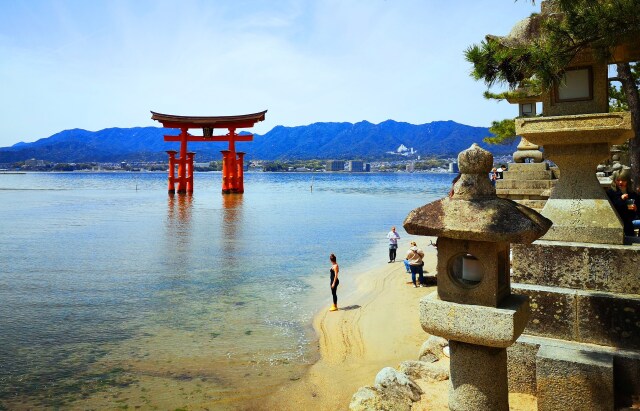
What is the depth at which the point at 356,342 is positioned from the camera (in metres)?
8.72

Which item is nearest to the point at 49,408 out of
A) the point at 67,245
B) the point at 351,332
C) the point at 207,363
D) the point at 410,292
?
the point at 207,363

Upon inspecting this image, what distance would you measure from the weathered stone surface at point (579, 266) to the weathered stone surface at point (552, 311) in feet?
0.39

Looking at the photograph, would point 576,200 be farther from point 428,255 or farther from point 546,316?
point 428,255

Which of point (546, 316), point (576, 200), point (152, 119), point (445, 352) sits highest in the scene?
point (152, 119)

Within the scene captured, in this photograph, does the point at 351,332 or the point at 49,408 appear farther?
the point at 351,332

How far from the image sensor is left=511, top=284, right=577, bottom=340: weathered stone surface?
12.5 feet

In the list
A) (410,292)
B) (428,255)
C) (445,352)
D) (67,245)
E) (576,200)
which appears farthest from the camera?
(67,245)

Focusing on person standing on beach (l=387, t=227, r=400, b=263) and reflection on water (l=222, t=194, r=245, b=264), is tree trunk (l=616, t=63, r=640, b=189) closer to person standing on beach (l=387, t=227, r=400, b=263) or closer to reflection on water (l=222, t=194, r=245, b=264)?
person standing on beach (l=387, t=227, r=400, b=263)

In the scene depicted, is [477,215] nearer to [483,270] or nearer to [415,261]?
[483,270]

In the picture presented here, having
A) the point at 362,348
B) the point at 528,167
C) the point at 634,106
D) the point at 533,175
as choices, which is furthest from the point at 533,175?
the point at 362,348

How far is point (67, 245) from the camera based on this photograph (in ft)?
70.4

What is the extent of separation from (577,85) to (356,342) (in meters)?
6.09

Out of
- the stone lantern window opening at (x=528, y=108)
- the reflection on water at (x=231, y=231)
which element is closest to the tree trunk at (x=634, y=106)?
the stone lantern window opening at (x=528, y=108)

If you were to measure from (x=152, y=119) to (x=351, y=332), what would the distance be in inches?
1708
